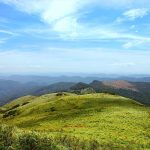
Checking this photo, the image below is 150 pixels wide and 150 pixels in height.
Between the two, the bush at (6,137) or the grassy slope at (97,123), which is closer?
the bush at (6,137)

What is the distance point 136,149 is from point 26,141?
2056cm

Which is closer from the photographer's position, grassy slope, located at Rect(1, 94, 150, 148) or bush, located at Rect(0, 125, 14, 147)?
bush, located at Rect(0, 125, 14, 147)

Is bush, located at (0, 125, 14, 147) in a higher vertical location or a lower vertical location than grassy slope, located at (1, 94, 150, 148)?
higher

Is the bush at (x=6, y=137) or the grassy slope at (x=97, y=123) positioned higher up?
the bush at (x=6, y=137)

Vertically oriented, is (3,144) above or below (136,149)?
above

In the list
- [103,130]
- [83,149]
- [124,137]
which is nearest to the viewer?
[83,149]

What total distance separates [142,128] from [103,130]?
8247 millimetres

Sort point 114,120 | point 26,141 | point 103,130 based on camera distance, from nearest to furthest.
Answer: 1. point 26,141
2. point 103,130
3. point 114,120

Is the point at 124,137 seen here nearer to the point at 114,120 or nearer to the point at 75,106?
the point at 114,120

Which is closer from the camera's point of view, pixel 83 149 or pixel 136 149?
pixel 83 149

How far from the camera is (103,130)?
64.8m

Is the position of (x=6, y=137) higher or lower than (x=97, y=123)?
→ higher

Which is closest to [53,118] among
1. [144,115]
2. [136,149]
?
[144,115]

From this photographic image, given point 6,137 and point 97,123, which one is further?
point 97,123
